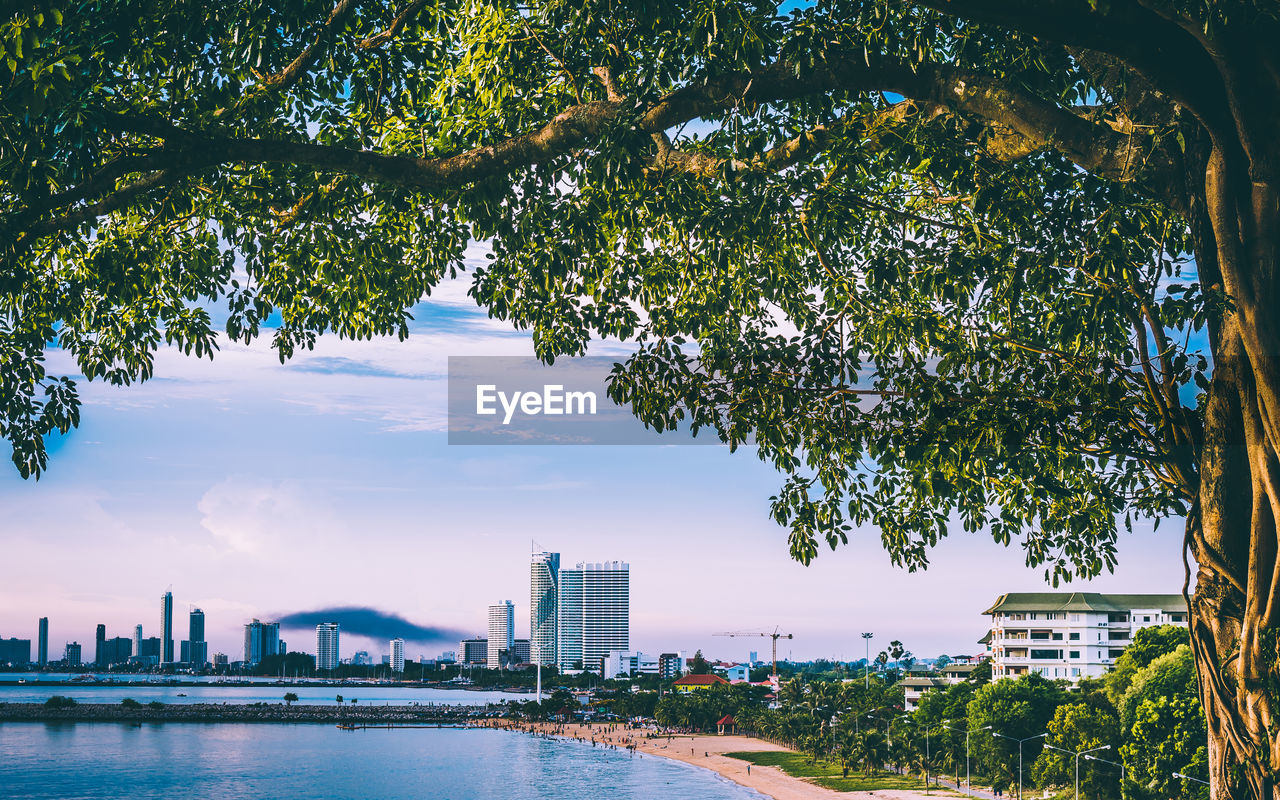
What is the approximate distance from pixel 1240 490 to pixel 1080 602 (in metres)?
93.4

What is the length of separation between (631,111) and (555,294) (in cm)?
313

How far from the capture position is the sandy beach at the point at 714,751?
6397cm

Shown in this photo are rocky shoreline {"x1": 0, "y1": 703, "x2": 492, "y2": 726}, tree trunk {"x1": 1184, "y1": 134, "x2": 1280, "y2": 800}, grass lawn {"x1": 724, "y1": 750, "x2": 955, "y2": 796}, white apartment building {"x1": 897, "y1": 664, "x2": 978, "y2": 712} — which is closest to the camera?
tree trunk {"x1": 1184, "y1": 134, "x2": 1280, "y2": 800}

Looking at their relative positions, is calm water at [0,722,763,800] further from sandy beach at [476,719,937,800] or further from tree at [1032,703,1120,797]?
tree at [1032,703,1120,797]

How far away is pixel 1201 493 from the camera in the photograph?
22.7 ft

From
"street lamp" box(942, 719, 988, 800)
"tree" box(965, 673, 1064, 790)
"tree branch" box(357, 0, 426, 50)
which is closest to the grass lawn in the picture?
"street lamp" box(942, 719, 988, 800)

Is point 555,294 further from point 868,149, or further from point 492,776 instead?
point 492,776

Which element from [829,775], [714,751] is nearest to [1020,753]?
[829,775]

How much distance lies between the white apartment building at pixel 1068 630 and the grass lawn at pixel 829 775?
21220 mm

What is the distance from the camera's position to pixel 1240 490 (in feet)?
22.2

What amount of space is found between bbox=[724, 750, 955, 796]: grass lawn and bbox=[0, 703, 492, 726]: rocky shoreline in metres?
76.5

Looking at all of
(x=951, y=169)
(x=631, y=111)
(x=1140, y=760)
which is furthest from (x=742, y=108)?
(x=1140, y=760)

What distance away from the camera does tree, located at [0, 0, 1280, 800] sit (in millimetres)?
6395

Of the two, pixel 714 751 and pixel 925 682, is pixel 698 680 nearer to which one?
pixel 714 751
